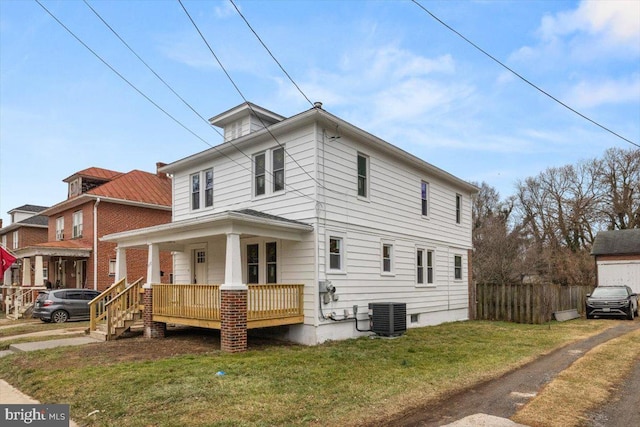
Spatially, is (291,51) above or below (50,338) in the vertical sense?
above

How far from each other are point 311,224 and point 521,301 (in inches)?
418

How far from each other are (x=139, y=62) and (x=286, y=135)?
Result: 4.47m

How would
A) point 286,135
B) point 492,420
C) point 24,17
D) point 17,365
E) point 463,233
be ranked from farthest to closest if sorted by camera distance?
point 463,233, point 286,135, point 17,365, point 24,17, point 492,420

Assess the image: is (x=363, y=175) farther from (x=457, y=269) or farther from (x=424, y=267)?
(x=457, y=269)

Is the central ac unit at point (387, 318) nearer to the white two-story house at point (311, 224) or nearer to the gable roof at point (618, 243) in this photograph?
the white two-story house at point (311, 224)

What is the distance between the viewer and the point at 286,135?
42.6ft

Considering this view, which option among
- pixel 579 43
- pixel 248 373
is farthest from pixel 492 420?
pixel 579 43

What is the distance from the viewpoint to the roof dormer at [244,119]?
15016mm

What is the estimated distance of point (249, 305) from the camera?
10938 mm

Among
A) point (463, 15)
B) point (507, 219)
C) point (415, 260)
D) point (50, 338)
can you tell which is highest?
point (463, 15)

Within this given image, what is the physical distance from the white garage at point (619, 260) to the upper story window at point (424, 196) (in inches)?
802

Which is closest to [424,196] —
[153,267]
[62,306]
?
[153,267]

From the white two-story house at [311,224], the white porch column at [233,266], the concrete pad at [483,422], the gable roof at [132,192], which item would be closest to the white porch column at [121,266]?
the white two-story house at [311,224]

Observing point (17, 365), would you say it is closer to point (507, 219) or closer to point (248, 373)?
point (248, 373)
